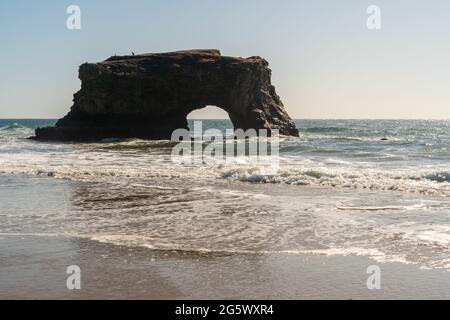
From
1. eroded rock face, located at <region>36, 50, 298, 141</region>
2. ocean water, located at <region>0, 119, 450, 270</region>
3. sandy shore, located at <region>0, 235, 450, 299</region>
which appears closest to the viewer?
sandy shore, located at <region>0, 235, 450, 299</region>

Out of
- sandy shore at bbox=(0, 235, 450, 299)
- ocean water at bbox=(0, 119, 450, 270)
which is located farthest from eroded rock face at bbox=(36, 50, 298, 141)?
sandy shore at bbox=(0, 235, 450, 299)

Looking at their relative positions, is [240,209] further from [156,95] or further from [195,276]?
[156,95]

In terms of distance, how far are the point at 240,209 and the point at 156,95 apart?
39706mm

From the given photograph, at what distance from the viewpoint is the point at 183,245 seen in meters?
8.23

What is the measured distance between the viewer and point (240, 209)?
38.9ft

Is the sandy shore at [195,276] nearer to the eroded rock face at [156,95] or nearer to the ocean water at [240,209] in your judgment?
the ocean water at [240,209]

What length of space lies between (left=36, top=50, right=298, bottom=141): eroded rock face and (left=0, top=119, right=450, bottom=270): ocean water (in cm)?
2766

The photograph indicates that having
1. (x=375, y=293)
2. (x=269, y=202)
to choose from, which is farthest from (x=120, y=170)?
(x=375, y=293)

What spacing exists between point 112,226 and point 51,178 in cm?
1003

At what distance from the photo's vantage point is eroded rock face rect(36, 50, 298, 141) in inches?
1932

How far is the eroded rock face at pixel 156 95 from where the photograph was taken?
4906 cm

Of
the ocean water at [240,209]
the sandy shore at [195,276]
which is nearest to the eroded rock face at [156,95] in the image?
the ocean water at [240,209]

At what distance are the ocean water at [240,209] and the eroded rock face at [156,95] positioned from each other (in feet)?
90.8

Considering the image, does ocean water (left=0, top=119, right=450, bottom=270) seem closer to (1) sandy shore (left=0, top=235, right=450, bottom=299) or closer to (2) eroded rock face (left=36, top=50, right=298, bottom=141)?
(1) sandy shore (left=0, top=235, right=450, bottom=299)
